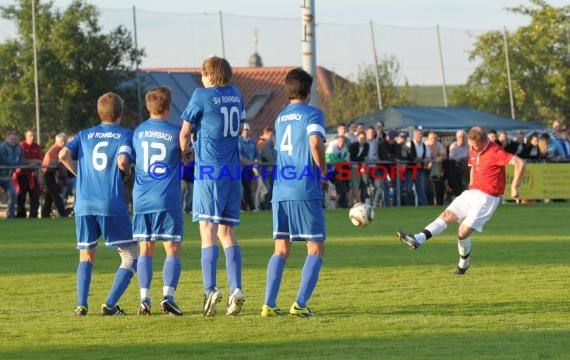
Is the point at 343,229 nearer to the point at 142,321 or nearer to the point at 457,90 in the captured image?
the point at 142,321

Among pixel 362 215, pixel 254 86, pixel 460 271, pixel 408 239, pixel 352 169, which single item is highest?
pixel 254 86

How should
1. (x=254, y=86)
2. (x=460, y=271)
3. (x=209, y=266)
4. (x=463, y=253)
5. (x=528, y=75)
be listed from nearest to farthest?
(x=209, y=266)
(x=460, y=271)
(x=463, y=253)
(x=528, y=75)
(x=254, y=86)

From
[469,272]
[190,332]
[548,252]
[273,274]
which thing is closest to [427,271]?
[469,272]

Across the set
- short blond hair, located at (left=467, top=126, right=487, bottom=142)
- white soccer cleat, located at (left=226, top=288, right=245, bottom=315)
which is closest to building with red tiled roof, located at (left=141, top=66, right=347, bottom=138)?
short blond hair, located at (left=467, top=126, right=487, bottom=142)

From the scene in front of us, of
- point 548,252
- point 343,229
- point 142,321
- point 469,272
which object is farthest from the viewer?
point 343,229

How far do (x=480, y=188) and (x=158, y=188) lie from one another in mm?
5660

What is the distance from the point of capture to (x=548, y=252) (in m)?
17.2

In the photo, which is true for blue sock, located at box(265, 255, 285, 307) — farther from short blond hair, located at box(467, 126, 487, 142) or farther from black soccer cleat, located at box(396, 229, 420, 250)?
short blond hair, located at box(467, 126, 487, 142)

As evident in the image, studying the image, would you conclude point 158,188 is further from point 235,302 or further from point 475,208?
point 475,208

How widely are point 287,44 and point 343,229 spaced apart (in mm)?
21848

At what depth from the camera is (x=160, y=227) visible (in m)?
10.9

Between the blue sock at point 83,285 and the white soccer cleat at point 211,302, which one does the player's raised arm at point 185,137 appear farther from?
the blue sock at point 83,285

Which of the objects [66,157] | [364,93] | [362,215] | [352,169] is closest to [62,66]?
[352,169]

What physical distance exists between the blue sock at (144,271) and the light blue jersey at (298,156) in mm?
1195
